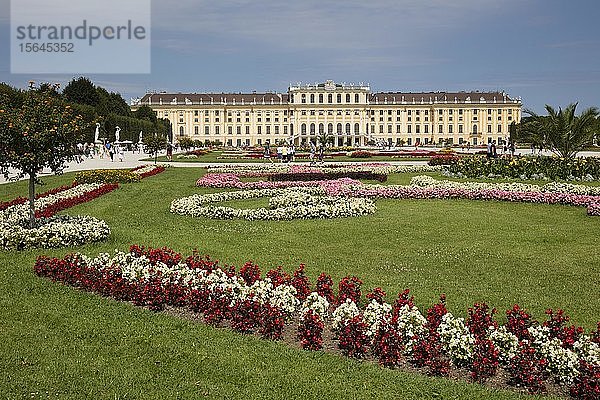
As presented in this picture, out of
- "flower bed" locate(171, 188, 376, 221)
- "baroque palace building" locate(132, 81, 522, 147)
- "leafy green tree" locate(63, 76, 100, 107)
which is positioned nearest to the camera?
"flower bed" locate(171, 188, 376, 221)

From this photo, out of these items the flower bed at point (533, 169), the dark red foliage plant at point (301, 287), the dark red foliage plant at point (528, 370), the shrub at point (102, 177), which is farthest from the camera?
the flower bed at point (533, 169)

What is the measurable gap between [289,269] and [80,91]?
61.3m

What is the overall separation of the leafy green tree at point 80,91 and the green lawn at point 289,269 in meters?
55.2

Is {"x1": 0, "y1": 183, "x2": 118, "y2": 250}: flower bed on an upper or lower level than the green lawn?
upper

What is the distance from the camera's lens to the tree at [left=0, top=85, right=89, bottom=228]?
8.66 metres

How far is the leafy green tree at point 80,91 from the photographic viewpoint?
63.7 metres

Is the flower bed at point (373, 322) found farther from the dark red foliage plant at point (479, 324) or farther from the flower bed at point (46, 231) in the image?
the flower bed at point (46, 231)

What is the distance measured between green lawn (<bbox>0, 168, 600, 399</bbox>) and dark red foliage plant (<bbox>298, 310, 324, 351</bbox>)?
4.2 inches

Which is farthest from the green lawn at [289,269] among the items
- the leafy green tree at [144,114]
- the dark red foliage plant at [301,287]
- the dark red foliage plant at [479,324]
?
the leafy green tree at [144,114]

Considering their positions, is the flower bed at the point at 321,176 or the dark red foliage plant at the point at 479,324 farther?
the flower bed at the point at 321,176

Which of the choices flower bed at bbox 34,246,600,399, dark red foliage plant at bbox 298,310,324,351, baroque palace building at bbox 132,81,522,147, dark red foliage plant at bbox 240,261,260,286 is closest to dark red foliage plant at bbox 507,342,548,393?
flower bed at bbox 34,246,600,399

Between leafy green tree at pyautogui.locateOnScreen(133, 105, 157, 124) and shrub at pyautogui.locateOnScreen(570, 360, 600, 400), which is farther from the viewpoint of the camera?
leafy green tree at pyautogui.locateOnScreen(133, 105, 157, 124)

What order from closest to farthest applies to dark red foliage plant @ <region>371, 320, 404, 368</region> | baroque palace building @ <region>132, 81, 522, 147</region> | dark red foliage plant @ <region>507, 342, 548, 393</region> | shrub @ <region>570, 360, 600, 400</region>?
shrub @ <region>570, 360, 600, 400</region>, dark red foliage plant @ <region>507, 342, 548, 393</region>, dark red foliage plant @ <region>371, 320, 404, 368</region>, baroque palace building @ <region>132, 81, 522, 147</region>

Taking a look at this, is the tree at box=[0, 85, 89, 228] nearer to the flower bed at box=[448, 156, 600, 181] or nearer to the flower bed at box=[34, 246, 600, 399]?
the flower bed at box=[34, 246, 600, 399]
